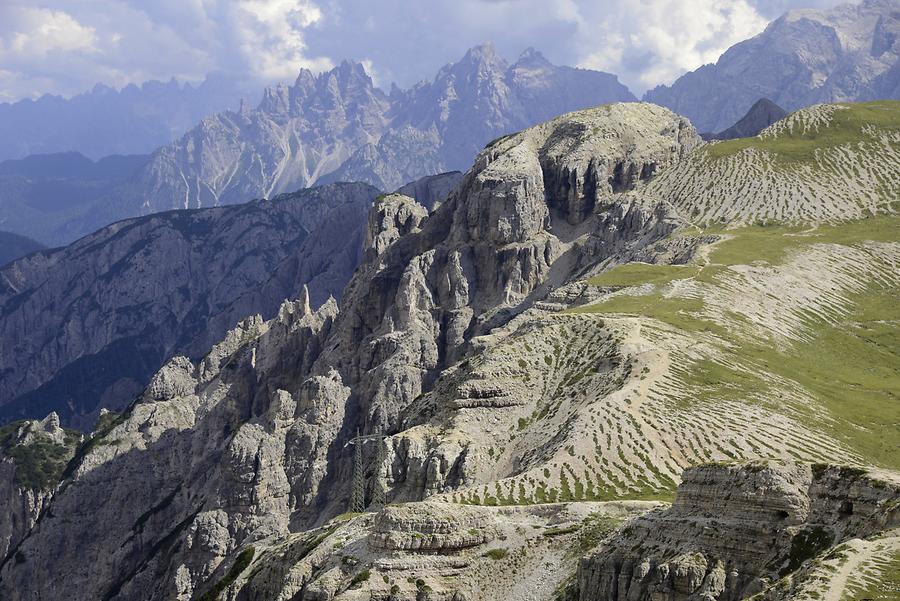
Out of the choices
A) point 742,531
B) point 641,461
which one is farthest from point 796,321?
point 742,531

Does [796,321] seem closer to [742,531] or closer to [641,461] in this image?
[641,461]

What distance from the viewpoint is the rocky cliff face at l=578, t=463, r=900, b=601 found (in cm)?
5497

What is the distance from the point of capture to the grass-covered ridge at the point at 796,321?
112 m

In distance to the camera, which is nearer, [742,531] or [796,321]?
[742,531]

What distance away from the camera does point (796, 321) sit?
150125mm

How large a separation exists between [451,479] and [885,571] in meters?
73.5

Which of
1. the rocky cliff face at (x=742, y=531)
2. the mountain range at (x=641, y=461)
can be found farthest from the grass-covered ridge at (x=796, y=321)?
the rocky cliff face at (x=742, y=531)

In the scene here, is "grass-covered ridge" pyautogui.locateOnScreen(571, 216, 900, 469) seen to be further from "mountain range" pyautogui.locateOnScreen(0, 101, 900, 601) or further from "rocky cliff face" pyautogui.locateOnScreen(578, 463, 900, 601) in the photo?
"rocky cliff face" pyautogui.locateOnScreen(578, 463, 900, 601)

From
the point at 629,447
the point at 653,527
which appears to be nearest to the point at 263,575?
the point at 629,447

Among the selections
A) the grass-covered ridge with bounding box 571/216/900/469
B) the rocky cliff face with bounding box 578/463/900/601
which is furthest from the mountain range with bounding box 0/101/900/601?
the grass-covered ridge with bounding box 571/216/900/469

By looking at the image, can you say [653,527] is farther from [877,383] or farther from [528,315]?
[528,315]

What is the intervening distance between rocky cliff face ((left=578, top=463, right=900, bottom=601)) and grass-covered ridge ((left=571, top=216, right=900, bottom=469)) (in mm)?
40525

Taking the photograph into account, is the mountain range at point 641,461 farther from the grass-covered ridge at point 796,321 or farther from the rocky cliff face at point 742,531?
the grass-covered ridge at point 796,321

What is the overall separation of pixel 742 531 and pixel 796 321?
95.3 metres
